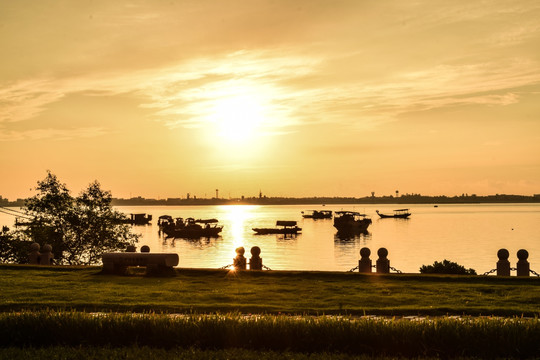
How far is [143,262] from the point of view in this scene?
23.5 metres

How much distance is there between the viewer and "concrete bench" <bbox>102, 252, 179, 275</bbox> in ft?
77.2

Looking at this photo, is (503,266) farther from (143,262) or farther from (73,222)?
(73,222)

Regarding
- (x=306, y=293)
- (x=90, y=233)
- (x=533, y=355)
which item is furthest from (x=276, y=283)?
(x=90, y=233)

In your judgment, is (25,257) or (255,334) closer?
(255,334)

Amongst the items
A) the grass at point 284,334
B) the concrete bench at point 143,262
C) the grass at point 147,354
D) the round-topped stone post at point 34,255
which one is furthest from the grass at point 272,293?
the round-topped stone post at point 34,255

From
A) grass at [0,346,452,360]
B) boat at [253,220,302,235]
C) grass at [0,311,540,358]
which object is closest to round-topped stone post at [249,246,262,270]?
grass at [0,311,540,358]

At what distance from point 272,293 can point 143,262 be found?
725cm

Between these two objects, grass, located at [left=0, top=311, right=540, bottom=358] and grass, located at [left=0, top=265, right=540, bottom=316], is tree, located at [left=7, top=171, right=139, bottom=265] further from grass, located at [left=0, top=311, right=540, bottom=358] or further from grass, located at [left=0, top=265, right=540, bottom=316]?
grass, located at [left=0, top=311, right=540, bottom=358]

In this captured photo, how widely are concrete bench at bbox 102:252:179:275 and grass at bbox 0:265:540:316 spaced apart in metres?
0.57

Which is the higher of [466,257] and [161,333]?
[161,333]

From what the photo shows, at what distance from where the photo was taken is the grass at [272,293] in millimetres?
15812

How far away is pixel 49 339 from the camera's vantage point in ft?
40.8

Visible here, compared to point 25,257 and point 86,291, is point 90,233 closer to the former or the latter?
point 25,257

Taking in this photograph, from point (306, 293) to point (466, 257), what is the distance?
66667 mm
